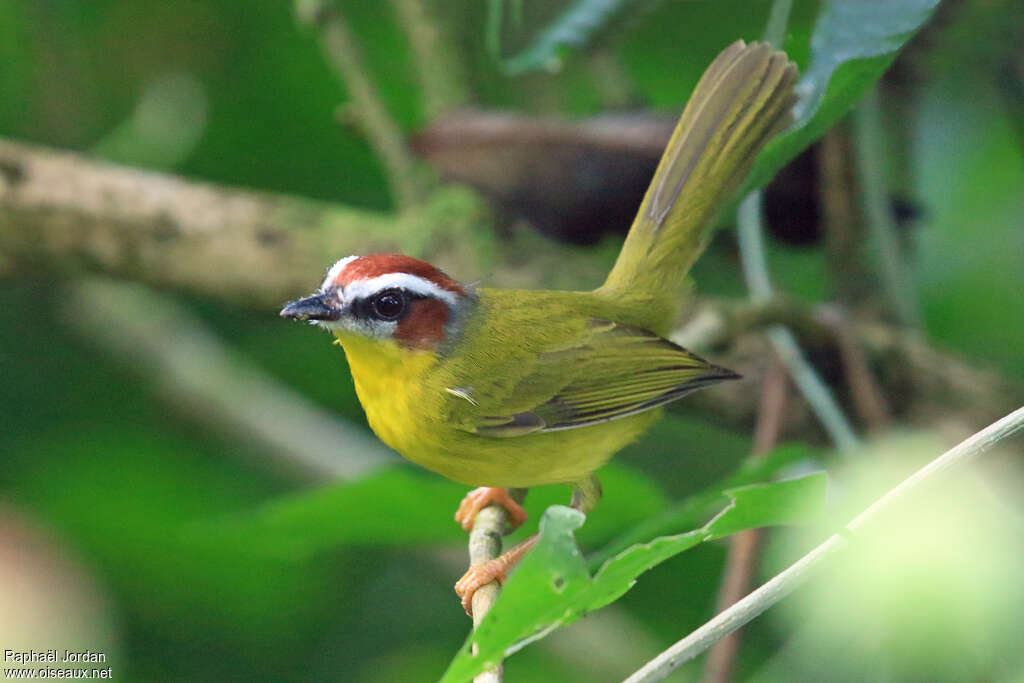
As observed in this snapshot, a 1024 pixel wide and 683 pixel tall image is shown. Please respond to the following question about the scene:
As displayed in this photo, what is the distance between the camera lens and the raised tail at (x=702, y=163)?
8.16 ft

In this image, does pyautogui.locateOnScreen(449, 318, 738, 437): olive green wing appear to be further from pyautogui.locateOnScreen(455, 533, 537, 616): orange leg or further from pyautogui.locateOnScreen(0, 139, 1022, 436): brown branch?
pyautogui.locateOnScreen(0, 139, 1022, 436): brown branch

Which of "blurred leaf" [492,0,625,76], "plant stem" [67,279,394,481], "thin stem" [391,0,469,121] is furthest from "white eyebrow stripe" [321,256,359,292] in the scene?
"thin stem" [391,0,469,121]

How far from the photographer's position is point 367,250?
126 inches

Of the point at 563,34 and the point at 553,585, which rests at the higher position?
the point at 563,34

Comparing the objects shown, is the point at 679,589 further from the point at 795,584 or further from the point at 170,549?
the point at 795,584

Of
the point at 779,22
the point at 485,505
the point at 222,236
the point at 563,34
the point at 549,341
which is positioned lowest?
the point at 485,505

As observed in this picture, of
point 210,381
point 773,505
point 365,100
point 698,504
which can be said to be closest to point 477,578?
point 698,504

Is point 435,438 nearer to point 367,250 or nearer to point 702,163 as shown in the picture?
point 702,163

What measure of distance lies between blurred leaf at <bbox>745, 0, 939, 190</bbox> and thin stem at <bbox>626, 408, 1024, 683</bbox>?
2.96 ft

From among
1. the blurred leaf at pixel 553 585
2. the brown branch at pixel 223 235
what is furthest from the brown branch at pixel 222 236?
the blurred leaf at pixel 553 585

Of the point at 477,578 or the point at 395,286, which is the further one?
the point at 395,286

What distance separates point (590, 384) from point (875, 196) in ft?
2.94

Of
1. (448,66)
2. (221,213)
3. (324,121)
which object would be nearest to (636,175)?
(448,66)

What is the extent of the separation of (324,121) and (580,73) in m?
1.01
